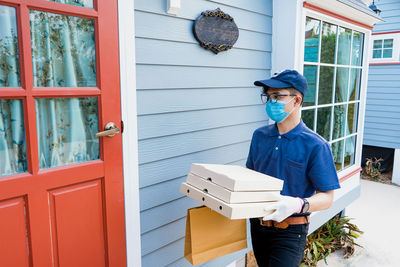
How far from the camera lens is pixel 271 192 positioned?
151 cm

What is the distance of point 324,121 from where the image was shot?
12.1 ft

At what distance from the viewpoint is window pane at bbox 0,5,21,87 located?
4.44 feet

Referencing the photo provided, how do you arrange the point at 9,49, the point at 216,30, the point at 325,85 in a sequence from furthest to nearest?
the point at 325,85 < the point at 216,30 < the point at 9,49

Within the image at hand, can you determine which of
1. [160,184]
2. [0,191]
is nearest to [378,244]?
[160,184]

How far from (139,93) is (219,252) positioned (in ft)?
3.57

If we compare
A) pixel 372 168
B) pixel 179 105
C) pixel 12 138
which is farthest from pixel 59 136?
pixel 372 168

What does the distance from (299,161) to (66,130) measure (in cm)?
127

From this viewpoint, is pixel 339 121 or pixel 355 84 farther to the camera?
pixel 355 84

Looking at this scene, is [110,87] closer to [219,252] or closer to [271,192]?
[271,192]

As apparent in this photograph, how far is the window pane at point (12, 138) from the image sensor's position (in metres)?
1.40

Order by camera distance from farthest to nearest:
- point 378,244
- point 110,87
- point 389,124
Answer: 1. point 389,124
2. point 378,244
3. point 110,87

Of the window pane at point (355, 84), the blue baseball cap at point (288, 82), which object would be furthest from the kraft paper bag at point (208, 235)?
the window pane at point (355, 84)

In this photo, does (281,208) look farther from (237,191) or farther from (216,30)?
(216,30)

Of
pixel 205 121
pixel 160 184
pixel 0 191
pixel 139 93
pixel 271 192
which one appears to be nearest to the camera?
pixel 0 191
